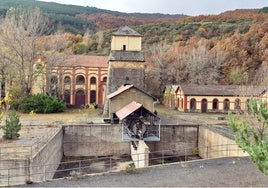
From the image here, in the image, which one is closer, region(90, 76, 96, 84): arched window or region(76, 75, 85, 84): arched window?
region(76, 75, 85, 84): arched window

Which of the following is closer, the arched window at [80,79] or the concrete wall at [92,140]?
the concrete wall at [92,140]

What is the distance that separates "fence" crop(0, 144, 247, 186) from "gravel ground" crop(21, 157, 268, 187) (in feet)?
2.36

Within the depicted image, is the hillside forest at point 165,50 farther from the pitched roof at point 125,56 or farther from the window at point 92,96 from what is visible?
the pitched roof at point 125,56

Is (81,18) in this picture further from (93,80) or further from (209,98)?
(209,98)

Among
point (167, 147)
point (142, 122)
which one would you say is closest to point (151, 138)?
point (142, 122)

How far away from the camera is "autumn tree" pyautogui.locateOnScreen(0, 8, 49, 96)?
3734 cm

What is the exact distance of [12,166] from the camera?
48.5 feet

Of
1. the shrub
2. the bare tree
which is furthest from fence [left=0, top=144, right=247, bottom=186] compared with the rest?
the bare tree

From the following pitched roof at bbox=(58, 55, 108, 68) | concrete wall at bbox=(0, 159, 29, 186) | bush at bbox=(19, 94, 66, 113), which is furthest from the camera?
pitched roof at bbox=(58, 55, 108, 68)

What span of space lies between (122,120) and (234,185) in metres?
12.6

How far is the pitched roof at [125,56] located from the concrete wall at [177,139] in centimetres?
1260

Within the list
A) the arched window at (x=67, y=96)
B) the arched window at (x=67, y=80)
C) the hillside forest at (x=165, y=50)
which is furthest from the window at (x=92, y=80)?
the hillside forest at (x=165, y=50)

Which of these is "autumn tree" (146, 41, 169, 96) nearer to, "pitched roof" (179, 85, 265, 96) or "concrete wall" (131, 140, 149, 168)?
"pitched roof" (179, 85, 265, 96)

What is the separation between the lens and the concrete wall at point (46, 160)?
1517 centimetres
